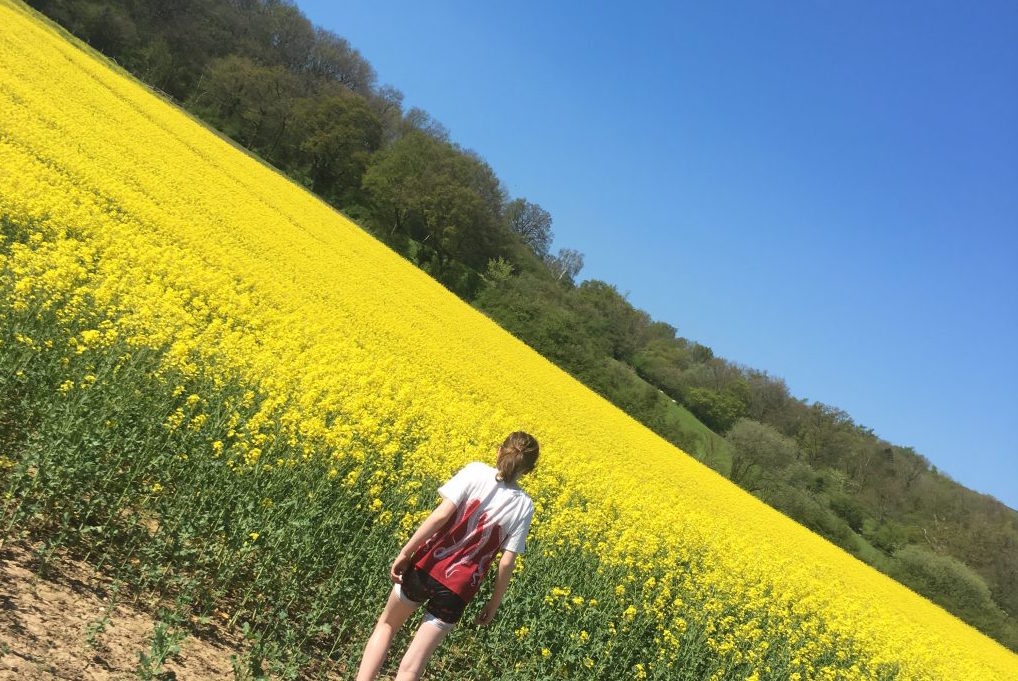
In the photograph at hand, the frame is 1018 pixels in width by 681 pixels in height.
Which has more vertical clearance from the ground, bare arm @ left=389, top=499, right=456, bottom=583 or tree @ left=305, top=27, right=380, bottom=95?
tree @ left=305, top=27, right=380, bottom=95

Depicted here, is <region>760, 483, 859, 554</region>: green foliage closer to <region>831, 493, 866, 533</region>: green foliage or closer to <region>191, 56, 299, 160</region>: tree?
<region>831, 493, 866, 533</region>: green foliage

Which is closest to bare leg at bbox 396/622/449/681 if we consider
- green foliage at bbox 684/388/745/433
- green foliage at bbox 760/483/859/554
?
green foliage at bbox 760/483/859/554

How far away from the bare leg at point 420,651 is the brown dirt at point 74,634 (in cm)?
104

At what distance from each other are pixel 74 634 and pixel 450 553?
2.01 metres

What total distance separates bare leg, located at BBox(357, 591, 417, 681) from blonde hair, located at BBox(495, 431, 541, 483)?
0.93 metres

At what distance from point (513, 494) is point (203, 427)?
10.6 ft

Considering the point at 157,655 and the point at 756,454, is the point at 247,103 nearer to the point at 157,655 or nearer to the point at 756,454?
the point at 756,454

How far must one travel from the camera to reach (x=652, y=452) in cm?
2373

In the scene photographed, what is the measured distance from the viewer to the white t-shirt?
4059 mm

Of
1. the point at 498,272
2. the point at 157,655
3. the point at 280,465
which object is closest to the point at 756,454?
the point at 498,272

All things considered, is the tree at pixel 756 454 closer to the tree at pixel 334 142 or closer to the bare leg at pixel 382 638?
the tree at pixel 334 142

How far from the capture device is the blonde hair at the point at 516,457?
13.5 feet

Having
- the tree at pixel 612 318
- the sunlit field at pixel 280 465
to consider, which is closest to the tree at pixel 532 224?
the tree at pixel 612 318

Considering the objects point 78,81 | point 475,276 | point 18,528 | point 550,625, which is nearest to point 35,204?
point 18,528
